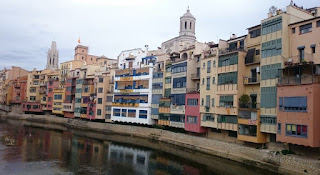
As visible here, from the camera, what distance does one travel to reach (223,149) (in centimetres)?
3794

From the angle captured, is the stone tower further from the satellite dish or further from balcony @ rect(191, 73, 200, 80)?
the satellite dish

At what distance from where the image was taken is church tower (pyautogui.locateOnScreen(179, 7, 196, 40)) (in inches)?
3311

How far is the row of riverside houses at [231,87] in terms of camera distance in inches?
1193

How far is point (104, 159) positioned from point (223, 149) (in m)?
16.5

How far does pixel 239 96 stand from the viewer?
3825 centimetres

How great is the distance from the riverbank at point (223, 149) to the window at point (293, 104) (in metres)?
5.05

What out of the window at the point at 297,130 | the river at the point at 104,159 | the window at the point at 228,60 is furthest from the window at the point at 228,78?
the river at the point at 104,159

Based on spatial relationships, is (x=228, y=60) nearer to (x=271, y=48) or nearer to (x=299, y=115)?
(x=271, y=48)

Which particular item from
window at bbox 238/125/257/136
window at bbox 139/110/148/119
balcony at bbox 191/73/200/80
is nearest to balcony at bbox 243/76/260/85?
window at bbox 238/125/257/136

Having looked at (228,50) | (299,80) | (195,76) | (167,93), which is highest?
(228,50)

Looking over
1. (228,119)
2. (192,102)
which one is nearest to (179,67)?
(192,102)

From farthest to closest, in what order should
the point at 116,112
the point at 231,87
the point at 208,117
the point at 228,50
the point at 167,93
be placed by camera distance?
the point at 116,112 → the point at 167,93 → the point at 208,117 → the point at 228,50 → the point at 231,87

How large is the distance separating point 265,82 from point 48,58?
127 metres

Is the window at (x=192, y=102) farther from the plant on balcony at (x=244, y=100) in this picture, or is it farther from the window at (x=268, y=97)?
the window at (x=268, y=97)
